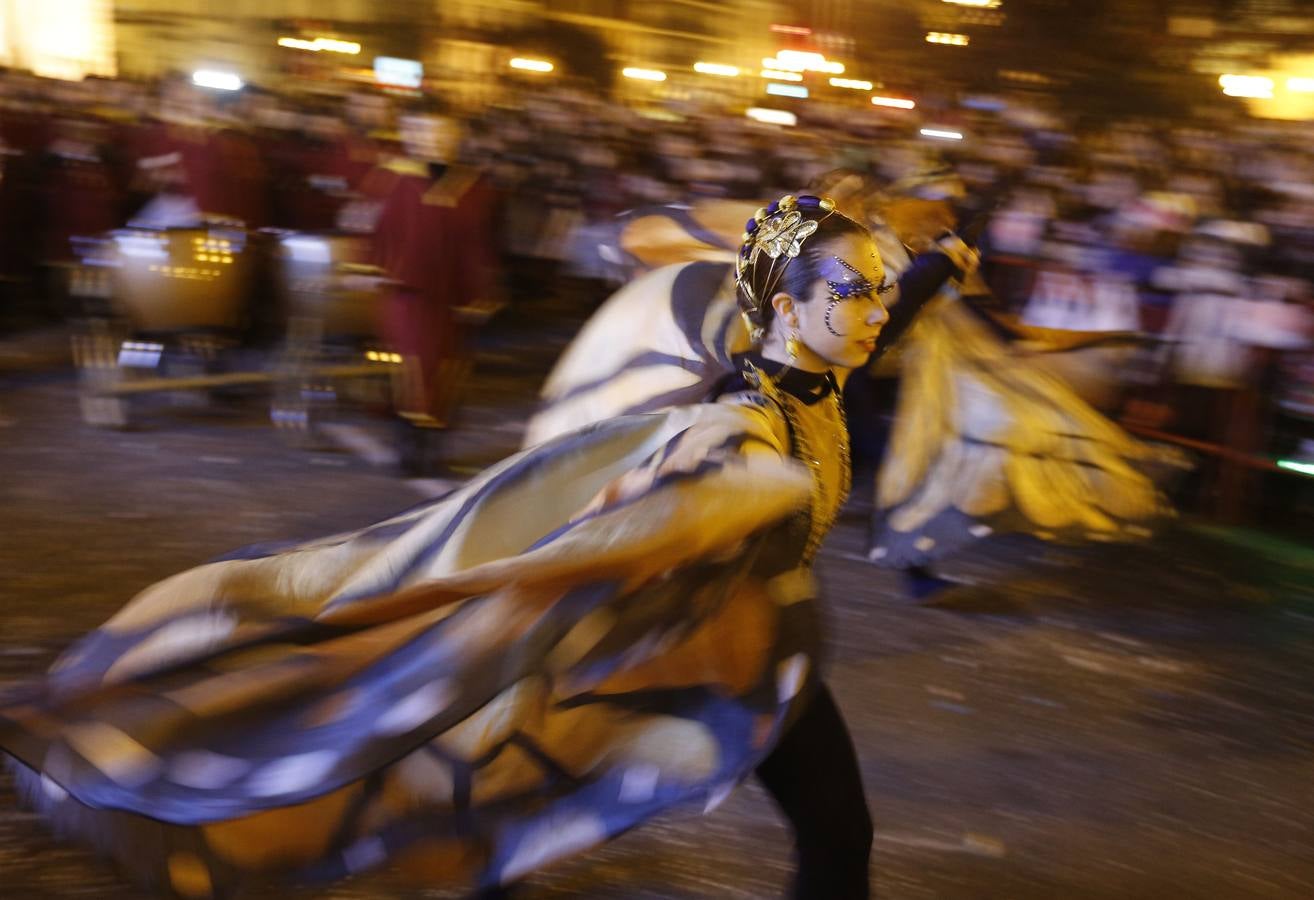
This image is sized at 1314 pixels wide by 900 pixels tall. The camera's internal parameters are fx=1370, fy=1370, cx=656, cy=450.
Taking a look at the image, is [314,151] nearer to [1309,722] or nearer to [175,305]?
[175,305]

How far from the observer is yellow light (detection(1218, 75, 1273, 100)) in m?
23.9

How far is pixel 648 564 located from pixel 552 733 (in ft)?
1.37

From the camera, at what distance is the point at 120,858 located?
259 centimetres

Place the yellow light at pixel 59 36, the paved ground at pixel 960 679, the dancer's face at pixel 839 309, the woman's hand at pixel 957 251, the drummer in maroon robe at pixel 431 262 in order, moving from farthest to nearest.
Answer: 1. the yellow light at pixel 59 36
2. the drummer in maroon robe at pixel 431 262
3. the woman's hand at pixel 957 251
4. the paved ground at pixel 960 679
5. the dancer's face at pixel 839 309

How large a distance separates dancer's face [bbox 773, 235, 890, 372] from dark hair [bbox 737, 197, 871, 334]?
0.01 m

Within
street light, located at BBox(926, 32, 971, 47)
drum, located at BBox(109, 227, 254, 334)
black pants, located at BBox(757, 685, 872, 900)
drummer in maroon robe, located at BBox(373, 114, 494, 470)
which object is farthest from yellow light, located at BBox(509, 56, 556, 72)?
black pants, located at BBox(757, 685, 872, 900)

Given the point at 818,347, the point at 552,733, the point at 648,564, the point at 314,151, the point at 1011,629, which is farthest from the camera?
the point at 314,151

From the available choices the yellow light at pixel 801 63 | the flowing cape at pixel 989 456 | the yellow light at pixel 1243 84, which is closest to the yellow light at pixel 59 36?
the yellow light at pixel 801 63

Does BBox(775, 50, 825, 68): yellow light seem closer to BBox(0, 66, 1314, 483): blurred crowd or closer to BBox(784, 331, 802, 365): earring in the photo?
BBox(0, 66, 1314, 483): blurred crowd

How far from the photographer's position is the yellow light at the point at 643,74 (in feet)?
119

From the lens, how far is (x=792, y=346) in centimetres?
254

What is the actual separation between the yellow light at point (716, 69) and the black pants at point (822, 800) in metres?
38.8

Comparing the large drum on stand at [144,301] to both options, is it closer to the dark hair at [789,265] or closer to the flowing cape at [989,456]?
the flowing cape at [989,456]

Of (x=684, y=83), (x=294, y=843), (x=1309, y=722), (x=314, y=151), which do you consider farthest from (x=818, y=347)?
(x=684, y=83)
